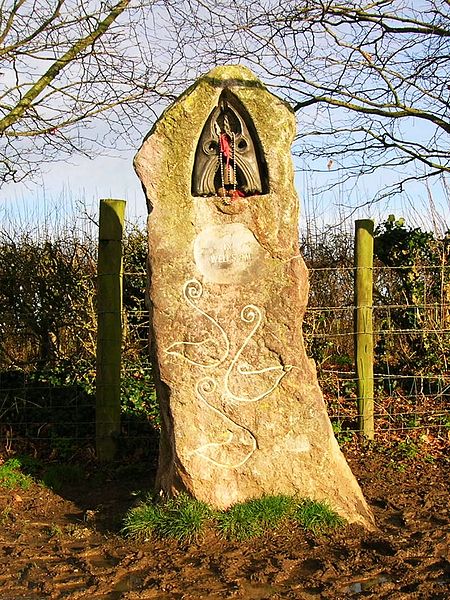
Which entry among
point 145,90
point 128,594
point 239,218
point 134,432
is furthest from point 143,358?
point 128,594

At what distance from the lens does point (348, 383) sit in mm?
7453

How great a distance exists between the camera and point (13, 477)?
5926mm

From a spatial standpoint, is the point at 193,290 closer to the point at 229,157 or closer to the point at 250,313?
the point at 250,313

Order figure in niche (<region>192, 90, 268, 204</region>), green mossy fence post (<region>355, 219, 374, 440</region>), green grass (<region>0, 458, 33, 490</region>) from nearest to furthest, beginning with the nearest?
1. figure in niche (<region>192, 90, 268, 204</region>)
2. green grass (<region>0, 458, 33, 490</region>)
3. green mossy fence post (<region>355, 219, 374, 440</region>)

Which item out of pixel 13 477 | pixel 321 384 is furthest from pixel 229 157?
pixel 321 384

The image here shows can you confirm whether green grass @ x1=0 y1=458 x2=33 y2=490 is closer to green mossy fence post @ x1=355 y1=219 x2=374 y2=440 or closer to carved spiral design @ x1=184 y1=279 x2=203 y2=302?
carved spiral design @ x1=184 y1=279 x2=203 y2=302

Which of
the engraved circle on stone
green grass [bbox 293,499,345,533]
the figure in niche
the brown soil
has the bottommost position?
the brown soil

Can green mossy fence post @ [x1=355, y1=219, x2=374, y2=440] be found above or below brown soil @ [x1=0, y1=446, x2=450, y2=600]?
above

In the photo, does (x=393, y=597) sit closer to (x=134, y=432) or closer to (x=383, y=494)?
(x=383, y=494)

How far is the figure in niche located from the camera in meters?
4.66

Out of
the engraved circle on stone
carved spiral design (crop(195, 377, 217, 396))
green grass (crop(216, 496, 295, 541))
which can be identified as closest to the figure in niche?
the engraved circle on stone

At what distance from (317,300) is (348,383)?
129 centimetres

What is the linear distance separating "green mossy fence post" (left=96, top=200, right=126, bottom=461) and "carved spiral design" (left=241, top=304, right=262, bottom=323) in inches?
83.6

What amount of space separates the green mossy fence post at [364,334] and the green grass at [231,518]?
92.1 inches
